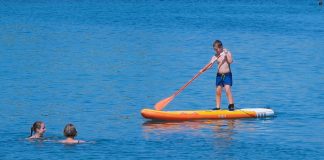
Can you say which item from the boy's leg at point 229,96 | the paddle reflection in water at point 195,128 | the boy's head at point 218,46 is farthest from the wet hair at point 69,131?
the boy's leg at point 229,96

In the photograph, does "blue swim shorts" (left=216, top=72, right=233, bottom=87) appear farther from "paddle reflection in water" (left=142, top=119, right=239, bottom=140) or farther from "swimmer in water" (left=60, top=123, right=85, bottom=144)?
"swimmer in water" (left=60, top=123, right=85, bottom=144)

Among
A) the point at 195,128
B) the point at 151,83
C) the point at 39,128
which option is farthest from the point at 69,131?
the point at 151,83

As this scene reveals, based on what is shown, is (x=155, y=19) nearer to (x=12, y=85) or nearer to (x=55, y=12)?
(x=55, y=12)

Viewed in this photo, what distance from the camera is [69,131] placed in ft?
98.6

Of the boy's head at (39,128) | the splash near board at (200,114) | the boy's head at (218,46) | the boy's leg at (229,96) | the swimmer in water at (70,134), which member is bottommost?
the swimmer in water at (70,134)

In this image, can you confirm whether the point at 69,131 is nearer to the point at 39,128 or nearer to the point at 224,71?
the point at 39,128

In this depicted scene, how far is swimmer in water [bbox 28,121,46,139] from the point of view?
3027 cm

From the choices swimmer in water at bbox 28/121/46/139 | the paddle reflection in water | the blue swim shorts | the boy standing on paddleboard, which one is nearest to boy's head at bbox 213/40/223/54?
the boy standing on paddleboard

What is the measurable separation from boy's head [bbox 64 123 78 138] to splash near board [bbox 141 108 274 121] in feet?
13.7

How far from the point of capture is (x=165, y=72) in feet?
163

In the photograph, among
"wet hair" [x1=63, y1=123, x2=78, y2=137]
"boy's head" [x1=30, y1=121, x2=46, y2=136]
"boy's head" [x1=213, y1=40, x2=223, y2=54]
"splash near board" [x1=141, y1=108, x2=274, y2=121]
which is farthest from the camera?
"splash near board" [x1=141, y1=108, x2=274, y2=121]

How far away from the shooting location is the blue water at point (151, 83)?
30.9 meters

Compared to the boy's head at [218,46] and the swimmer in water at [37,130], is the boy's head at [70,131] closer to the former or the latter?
the swimmer in water at [37,130]

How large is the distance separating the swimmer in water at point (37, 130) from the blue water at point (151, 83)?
25 centimetres
